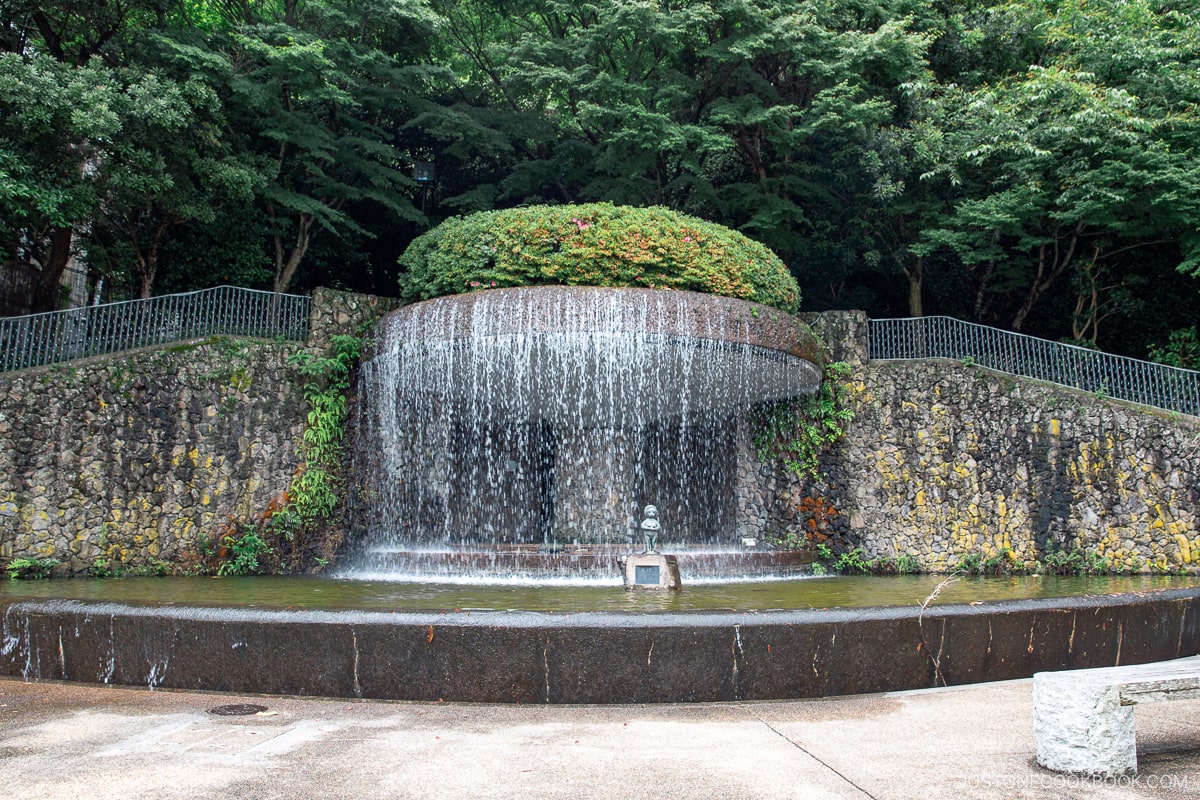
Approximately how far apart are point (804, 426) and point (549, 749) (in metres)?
12.5

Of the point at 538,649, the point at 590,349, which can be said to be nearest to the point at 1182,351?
the point at 590,349

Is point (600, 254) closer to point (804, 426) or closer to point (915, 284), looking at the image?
point (804, 426)

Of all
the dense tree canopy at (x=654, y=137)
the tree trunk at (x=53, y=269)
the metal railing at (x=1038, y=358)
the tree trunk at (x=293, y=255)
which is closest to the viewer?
the dense tree canopy at (x=654, y=137)

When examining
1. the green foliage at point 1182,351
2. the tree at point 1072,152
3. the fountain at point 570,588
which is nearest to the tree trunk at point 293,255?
the fountain at point 570,588

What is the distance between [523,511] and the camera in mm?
17000

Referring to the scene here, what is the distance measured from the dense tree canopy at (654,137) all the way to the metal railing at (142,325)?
1.62 meters

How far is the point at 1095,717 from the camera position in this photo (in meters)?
3.81

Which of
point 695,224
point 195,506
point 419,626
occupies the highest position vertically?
point 695,224

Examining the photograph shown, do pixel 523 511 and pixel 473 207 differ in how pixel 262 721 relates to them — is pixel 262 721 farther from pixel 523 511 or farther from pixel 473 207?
pixel 473 207

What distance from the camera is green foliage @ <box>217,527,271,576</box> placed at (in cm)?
1312

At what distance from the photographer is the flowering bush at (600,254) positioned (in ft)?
39.3

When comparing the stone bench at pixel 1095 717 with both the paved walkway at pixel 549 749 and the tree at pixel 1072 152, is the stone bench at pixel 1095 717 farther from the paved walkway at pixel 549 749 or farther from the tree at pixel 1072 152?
the tree at pixel 1072 152

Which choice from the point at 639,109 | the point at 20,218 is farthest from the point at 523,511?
the point at 20,218

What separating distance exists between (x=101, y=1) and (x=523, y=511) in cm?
1193
